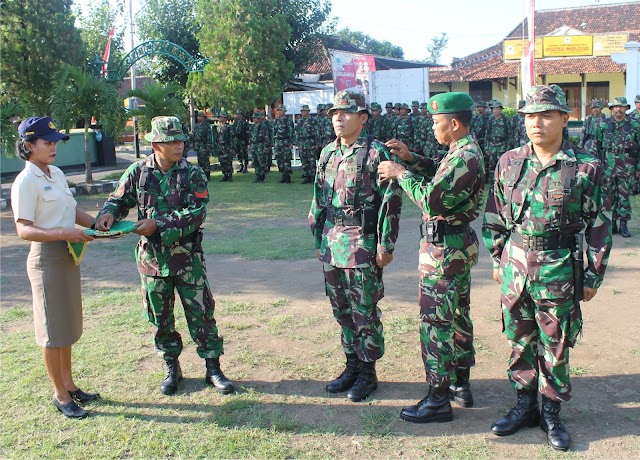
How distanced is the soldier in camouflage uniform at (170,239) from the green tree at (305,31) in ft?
63.6

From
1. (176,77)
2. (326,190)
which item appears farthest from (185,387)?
(176,77)

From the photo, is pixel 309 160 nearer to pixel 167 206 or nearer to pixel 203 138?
A: pixel 203 138

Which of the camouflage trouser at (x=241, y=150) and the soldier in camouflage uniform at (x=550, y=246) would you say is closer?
the soldier in camouflage uniform at (x=550, y=246)

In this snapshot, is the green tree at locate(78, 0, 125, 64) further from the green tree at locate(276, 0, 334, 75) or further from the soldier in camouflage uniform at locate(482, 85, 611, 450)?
the soldier in camouflage uniform at locate(482, 85, 611, 450)

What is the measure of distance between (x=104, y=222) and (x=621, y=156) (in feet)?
25.2

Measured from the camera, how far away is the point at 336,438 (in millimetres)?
3590

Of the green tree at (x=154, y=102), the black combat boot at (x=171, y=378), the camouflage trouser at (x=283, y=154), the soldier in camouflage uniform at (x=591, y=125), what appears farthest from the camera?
the green tree at (x=154, y=102)

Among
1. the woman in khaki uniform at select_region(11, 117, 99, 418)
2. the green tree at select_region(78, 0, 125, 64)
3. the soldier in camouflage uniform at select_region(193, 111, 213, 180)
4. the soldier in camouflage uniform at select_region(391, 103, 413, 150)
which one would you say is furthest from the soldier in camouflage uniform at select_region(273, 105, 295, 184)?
the green tree at select_region(78, 0, 125, 64)

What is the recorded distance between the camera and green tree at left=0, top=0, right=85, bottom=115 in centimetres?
1672

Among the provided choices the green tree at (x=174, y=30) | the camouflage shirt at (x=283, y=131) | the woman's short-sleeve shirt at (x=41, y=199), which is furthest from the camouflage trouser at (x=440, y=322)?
the green tree at (x=174, y=30)

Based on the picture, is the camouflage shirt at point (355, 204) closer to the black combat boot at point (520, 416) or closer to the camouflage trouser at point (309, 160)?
the black combat boot at point (520, 416)

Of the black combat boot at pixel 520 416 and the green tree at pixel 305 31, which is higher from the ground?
the green tree at pixel 305 31

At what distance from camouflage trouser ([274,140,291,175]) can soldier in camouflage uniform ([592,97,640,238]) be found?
8243mm

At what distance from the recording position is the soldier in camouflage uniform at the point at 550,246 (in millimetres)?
3283
